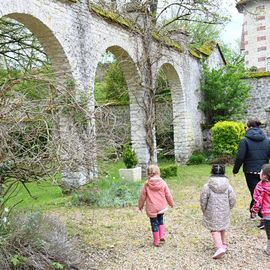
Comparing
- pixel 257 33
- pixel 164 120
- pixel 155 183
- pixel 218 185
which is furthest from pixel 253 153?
pixel 257 33

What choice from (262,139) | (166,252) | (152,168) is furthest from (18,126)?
(262,139)

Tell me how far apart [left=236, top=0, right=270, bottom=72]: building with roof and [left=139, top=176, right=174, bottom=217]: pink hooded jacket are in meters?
16.1

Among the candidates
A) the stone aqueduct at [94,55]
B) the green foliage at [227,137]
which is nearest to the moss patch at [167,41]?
the stone aqueduct at [94,55]

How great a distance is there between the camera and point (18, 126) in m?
3.62

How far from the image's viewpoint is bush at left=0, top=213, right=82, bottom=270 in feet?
12.6

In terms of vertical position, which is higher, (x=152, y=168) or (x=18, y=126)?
(x=18, y=126)

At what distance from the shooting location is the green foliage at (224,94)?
50.9ft

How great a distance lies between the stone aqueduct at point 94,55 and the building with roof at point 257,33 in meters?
5.44

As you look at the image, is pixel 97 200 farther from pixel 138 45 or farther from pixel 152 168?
pixel 138 45

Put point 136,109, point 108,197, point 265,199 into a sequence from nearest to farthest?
point 265,199, point 108,197, point 136,109

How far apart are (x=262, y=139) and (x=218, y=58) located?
14694 mm

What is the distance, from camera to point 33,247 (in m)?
4.06

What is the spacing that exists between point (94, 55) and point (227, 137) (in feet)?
20.7

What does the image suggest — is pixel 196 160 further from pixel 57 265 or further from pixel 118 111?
pixel 57 265
